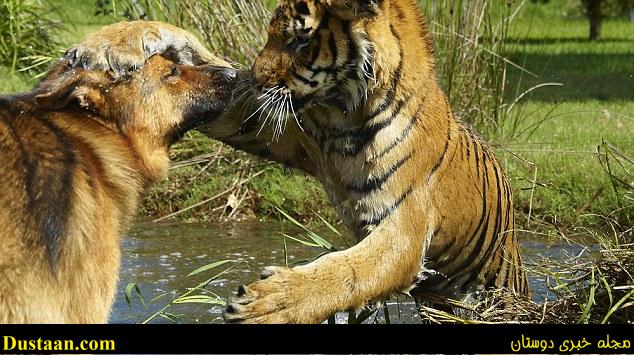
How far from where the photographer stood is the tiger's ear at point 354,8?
4879mm

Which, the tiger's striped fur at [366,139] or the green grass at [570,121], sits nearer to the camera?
the tiger's striped fur at [366,139]

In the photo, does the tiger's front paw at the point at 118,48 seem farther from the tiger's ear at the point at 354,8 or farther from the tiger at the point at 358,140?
the tiger's ear at the point at 354,8

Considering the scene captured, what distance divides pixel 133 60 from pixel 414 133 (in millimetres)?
1460

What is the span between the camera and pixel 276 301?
4664mm

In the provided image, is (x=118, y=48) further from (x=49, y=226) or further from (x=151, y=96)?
(x=49, y=226)

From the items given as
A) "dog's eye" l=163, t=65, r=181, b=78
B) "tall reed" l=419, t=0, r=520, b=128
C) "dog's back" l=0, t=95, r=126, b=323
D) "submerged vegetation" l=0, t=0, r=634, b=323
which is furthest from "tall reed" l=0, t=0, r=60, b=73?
"dog's back" l=0, t=95, r=126, b=323

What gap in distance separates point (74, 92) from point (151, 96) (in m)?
0.32

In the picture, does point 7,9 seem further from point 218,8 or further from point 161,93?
point 161,93

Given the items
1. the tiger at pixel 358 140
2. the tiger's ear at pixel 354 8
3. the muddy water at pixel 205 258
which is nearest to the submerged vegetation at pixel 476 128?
the muddy water at pixel 205 258

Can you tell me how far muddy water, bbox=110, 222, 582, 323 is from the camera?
6.55 metres

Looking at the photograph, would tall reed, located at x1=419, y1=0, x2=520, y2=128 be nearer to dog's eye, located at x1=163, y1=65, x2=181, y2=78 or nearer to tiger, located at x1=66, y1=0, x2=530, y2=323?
tiger, located at x1=66, y1=0, x2=530, y2=323

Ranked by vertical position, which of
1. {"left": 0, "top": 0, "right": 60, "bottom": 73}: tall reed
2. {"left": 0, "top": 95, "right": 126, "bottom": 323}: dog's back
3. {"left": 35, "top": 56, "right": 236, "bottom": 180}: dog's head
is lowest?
{"left": 0, "top": 0, "right": 60, "bottom": 73}: tall reed

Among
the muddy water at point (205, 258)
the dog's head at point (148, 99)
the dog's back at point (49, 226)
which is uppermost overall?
the dog's head at point (148, 99)

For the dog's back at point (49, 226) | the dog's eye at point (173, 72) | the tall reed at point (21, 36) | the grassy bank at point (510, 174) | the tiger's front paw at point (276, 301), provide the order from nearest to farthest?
the dog's back at point (49, 226) → the dog's eye at point (173, 72) → the tiger's front paw at point (276, 301) → the grassy bank at point (510, 174) → the tall reed at point (21, 36)
